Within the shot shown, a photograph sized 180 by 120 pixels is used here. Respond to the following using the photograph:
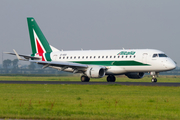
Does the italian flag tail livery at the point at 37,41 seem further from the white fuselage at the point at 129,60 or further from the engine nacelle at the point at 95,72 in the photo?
the engine nacelle at the point at 95,72

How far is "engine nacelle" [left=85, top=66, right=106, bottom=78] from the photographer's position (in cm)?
4592

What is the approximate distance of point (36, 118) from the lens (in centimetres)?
1463

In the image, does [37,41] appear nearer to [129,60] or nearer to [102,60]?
[102,60]

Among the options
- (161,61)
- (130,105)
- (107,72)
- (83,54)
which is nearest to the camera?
(130,105)

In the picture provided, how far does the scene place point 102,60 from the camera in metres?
48.3

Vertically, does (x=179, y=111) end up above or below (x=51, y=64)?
below

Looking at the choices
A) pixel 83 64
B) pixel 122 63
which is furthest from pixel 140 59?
pixel 83 64

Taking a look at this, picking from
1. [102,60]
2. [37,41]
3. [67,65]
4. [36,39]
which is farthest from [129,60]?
[36,39]

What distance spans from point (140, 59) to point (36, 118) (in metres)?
31.8

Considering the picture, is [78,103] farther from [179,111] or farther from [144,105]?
[179,111]

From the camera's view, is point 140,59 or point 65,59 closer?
point 140,59

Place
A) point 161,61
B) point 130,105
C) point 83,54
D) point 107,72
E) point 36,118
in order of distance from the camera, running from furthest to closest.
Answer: point 83,54, point 107,72, point 161,61, point 130,105, point 36,118

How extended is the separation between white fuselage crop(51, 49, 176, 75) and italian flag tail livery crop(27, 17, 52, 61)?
7.59 metres

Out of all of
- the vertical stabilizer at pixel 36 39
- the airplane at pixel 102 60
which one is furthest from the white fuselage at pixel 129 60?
the vertical stabilizer at pixel 36 39
